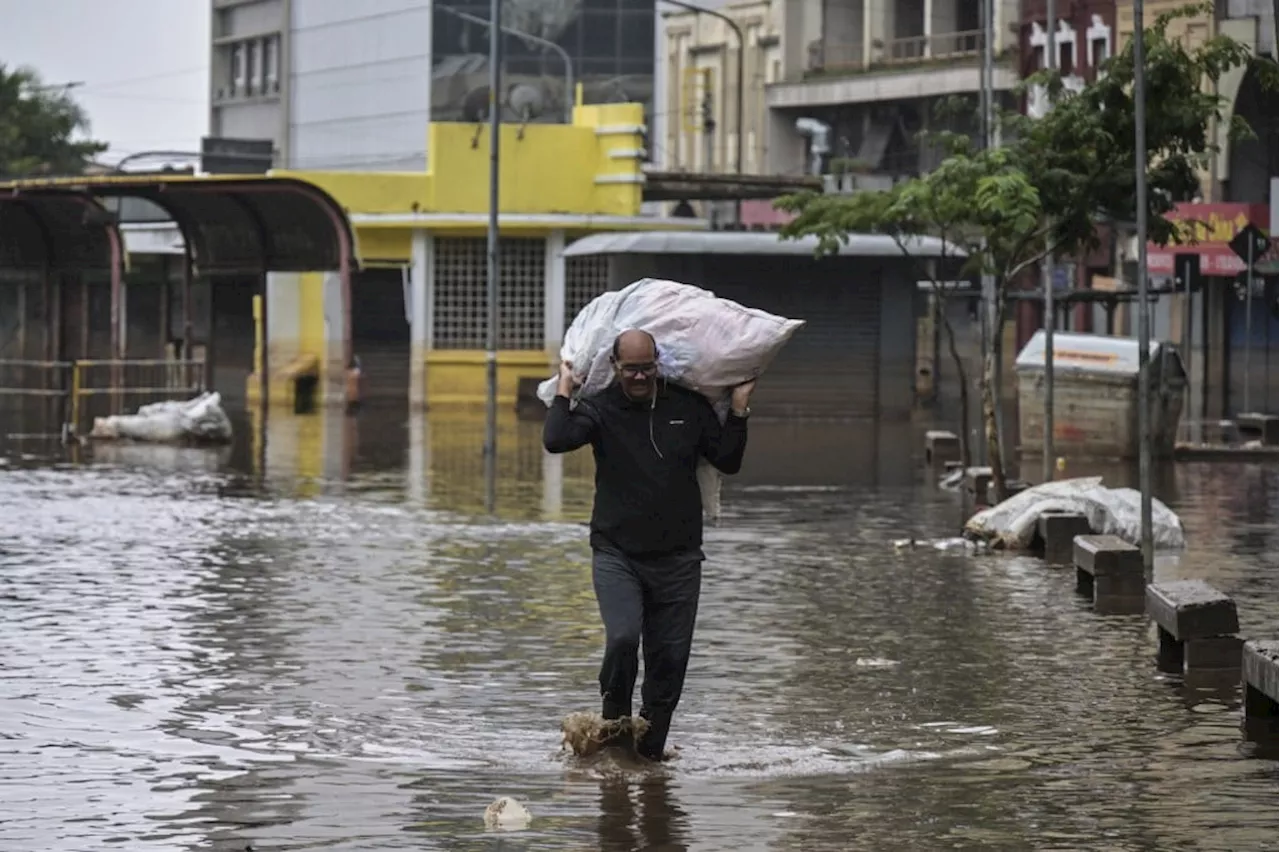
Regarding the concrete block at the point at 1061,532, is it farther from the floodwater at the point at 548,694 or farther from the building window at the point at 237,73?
the building window at the point at 237,73

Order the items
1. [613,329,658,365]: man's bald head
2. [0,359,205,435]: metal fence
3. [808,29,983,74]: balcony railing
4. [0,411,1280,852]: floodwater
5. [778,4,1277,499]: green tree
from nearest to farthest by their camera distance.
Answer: [0,411,1280,852]: floodwater < [613,329,658,365]: man's bald head < [778,4,1277,499]: green tree < [0,359,205,435]: metal fence < [808,29,983,74]: balcony railing

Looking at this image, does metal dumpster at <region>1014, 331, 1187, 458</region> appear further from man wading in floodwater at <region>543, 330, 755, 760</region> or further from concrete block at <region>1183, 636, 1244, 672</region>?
man wading in floodwater at <region>543, 330, 755, 760</region>

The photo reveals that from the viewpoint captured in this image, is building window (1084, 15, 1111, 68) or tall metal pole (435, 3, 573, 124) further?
building window (1084, 15, 1111, 68)

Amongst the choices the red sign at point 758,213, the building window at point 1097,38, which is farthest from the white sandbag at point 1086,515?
the red sign at point 758,213

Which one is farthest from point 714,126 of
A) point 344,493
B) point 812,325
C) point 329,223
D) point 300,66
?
point 344,493

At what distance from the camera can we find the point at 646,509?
393 inches

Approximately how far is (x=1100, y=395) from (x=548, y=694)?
20.0 metres

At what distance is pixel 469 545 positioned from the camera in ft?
64.3

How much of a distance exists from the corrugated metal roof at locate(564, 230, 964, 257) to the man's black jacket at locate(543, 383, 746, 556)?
34856mm

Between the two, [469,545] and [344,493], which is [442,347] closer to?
[344,493]

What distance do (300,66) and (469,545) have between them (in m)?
82.5

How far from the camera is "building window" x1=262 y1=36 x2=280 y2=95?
104 meters

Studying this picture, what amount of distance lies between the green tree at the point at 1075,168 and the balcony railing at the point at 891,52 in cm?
4970

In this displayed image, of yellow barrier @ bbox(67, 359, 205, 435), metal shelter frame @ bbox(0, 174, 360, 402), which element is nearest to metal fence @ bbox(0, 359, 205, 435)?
yellow barrier @ bbox(67, 359, 205, 435)
